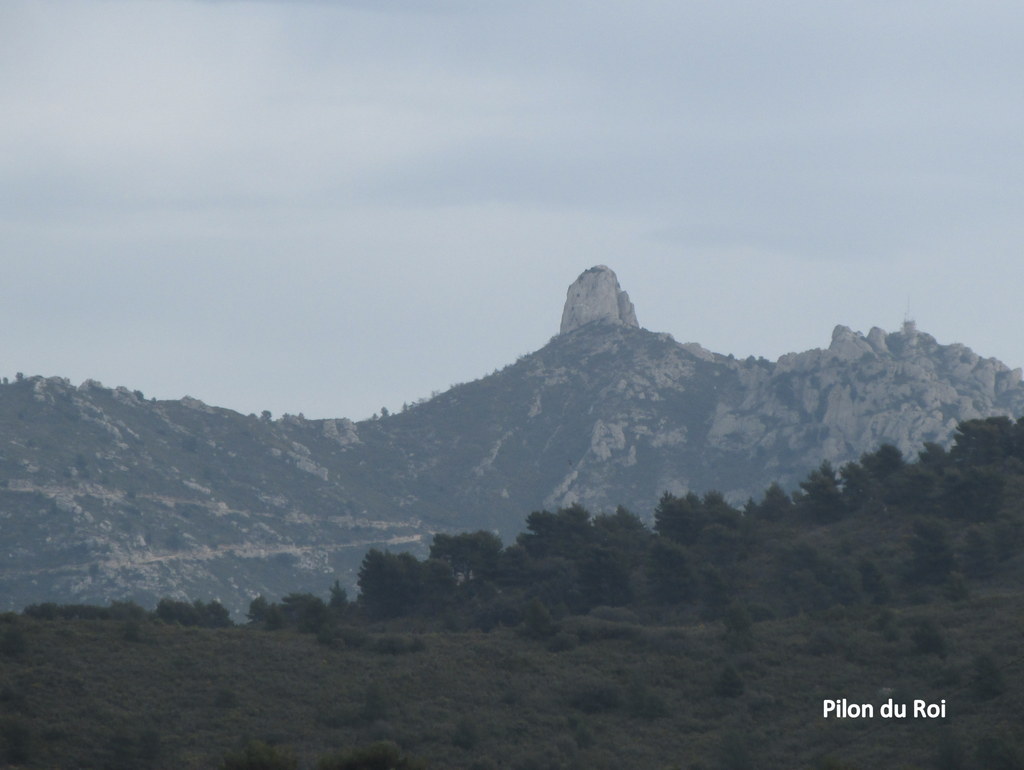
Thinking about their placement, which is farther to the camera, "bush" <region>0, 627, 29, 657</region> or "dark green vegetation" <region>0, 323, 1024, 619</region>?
"dark green vegetation" <region>0, 323, 1024, 619</region>

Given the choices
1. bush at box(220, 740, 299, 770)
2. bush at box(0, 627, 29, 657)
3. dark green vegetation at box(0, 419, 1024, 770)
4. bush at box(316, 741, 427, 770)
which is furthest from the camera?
bush at box(0, 627, 29, 657)

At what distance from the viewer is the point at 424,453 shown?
183000 mm

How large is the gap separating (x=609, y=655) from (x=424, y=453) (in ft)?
430

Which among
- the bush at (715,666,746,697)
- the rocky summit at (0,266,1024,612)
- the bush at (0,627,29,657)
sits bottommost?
the bush at (715,666,746,697)

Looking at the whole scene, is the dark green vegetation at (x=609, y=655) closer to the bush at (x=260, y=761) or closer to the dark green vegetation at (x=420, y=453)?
the bush at (x=260, y=761)

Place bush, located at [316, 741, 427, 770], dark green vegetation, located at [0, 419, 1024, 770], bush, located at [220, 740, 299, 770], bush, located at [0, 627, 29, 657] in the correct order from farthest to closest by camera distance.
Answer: bush, located at [0, 627, 29, 657] < dark green vegetation, located at [0, 419, 1024, 770] < bush, located at [220, 740, 299, 770] < bush, located at [316, 741, 427, 770]

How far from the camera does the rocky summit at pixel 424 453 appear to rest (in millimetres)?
128375

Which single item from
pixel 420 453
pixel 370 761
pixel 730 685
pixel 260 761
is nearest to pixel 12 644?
pixel 260 761

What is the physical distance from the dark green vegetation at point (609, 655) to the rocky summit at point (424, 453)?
6050 centimetres

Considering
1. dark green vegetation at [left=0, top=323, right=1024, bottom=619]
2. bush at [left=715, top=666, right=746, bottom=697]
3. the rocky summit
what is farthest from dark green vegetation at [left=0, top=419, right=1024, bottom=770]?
dark green vegetation at [left=0, top=323, right=1024, bottom=619]

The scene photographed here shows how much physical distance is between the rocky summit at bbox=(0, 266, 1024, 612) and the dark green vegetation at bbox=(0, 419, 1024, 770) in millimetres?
60497

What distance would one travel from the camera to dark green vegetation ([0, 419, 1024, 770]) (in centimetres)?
4053

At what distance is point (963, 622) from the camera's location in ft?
168

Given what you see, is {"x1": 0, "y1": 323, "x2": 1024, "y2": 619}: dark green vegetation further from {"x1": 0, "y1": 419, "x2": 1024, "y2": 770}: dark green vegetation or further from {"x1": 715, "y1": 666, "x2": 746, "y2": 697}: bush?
{"x1": 715, "y1": 666, "x2": 746, "y2": 697}: bush
